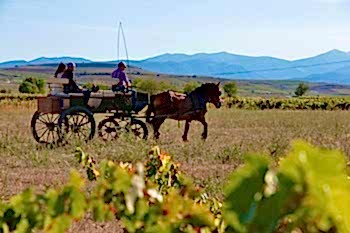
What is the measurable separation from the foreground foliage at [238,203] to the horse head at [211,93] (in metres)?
10.3

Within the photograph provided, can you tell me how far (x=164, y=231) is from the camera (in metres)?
0.87

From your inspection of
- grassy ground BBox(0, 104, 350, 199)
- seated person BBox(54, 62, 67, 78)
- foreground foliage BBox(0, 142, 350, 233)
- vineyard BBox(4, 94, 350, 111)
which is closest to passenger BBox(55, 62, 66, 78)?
seated person BBox(54, 62, 67, 78)

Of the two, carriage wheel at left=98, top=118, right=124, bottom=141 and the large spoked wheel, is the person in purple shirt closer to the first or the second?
carriage wheel at left=98, top=118, right=124, bottom=141

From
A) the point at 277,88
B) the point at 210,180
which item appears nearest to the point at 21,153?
the point at 210,180

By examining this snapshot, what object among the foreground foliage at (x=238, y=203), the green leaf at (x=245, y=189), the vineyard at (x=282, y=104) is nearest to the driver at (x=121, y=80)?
the foreground foliage at (x=238, y=203)

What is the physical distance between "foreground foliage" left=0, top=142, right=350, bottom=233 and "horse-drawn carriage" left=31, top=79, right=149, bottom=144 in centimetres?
901

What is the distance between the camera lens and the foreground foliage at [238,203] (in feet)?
1.97

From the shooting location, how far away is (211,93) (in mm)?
11430

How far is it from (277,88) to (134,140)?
11114 centimetres

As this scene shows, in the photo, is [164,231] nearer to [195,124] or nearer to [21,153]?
[21,153]

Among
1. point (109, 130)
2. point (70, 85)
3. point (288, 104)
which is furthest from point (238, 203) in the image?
point (288, 104)

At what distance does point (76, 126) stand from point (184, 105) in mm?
1942

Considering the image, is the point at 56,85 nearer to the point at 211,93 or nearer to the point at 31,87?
the point at 211,93

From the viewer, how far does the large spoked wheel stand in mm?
10047
